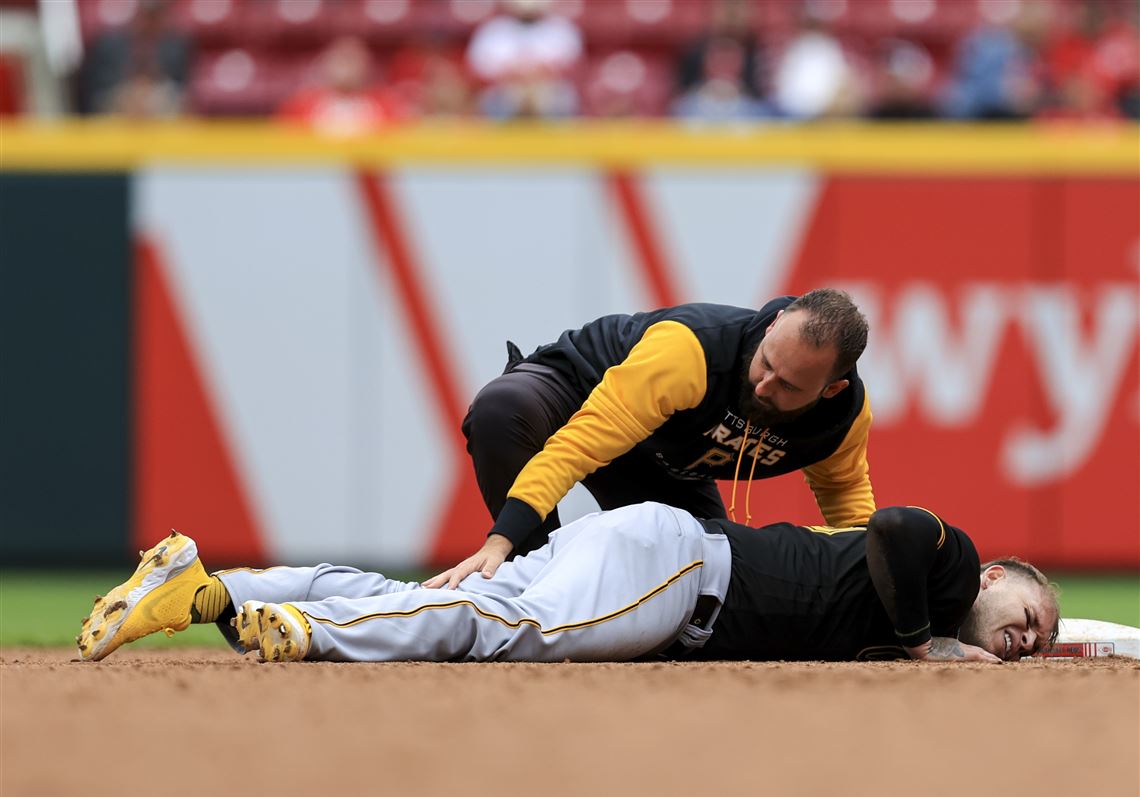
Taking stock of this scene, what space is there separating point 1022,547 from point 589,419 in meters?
5.38

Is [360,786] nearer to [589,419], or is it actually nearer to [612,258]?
[589,419]

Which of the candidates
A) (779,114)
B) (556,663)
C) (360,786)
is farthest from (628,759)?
(779,114)

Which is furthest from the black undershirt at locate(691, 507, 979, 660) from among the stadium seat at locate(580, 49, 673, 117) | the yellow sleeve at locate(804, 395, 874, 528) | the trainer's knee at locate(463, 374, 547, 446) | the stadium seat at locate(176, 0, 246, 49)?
the stadium seat at locate(176, 0, 246, 49)

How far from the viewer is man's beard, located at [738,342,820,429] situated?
4328 mm

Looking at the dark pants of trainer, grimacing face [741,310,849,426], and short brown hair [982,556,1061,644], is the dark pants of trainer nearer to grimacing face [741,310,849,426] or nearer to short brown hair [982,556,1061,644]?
grimacing face [741,310,849,426]

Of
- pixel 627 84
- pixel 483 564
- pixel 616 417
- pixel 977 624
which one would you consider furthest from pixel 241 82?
pixel 977 624

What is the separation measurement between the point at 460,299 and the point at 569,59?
2.44 meters

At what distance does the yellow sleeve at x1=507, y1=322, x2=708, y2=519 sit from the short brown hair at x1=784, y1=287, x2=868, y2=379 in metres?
0.34

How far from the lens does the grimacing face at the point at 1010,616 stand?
4363 mm

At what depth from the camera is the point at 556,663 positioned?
4117mm

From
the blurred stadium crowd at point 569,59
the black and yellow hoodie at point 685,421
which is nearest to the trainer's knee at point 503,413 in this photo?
the black and yellow hoodie at point 685,421

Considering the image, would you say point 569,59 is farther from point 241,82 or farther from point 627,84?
point 241,82

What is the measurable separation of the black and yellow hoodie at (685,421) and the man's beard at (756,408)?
0.02 metres

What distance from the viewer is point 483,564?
413 cm
